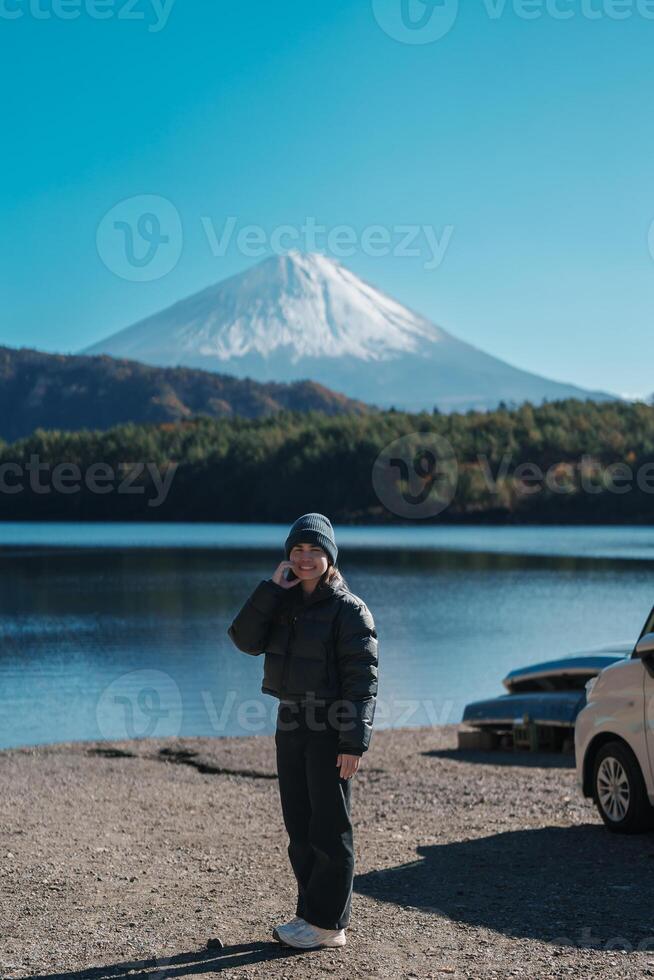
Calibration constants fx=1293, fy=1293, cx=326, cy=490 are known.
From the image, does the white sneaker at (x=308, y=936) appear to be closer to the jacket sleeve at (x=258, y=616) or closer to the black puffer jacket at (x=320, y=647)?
the black puffer jacket at (x=320, y=647)

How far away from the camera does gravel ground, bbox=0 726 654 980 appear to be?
590 centimetres

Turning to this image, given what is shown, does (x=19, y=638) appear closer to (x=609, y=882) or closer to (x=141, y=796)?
(x=141, y=796)

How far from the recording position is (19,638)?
3475cm

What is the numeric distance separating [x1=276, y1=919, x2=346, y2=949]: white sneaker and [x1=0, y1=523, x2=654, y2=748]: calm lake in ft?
43.6

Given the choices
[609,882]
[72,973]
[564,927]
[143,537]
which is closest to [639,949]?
[564,927]

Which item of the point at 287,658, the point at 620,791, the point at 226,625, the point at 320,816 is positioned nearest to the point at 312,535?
the point at 287,658

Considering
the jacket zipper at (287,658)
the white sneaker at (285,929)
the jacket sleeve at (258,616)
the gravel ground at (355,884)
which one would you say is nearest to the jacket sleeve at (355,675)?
the jacket zipper at (287,658)

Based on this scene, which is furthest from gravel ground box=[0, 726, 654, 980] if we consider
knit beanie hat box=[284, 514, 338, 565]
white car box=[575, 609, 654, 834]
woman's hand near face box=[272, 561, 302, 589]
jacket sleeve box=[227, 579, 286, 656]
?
knit beanie hat box=[284, 514, 338, 565]

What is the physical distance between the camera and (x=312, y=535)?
605 cm

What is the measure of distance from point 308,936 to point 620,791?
10.8 ft

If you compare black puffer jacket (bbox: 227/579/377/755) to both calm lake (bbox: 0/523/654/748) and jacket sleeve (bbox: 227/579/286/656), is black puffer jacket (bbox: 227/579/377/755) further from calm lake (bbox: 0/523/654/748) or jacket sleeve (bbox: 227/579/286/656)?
calm lake (bbox: 0/523/654/748)

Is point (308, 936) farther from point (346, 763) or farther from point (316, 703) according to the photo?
point (316, 703)

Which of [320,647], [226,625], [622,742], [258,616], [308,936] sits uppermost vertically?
[258,616]

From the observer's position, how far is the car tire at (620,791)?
8.39m
